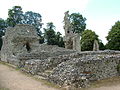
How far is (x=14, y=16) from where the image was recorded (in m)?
48.6

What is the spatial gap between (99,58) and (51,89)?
4252 millimetres

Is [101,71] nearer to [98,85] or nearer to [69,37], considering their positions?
[98,85]

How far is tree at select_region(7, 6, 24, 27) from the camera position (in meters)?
47.7

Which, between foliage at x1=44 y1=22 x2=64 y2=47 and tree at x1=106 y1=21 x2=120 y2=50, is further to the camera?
foliage at x1=44 y1=22 x2=64 y2=47

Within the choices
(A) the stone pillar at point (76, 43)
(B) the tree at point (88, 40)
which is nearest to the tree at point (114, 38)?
(B) the tree at point (88, 40)

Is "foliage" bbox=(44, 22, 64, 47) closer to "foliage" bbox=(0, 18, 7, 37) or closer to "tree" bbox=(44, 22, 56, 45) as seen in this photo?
"tree" bbox=(44, 22, 56, 45)

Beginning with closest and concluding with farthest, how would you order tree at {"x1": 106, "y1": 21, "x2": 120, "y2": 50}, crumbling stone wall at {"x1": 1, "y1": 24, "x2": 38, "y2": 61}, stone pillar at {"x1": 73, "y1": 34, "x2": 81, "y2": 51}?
crumbling stone wall at {"x1": 1, "y1": 24, "x2": 38, "y2": 61}, stone pillar at {"x1": 73, "y1": 34, "x2": 81, "y2": 51}, tree at {"x1": 106, "y1": 21, "x2": 120, "y2": 50}

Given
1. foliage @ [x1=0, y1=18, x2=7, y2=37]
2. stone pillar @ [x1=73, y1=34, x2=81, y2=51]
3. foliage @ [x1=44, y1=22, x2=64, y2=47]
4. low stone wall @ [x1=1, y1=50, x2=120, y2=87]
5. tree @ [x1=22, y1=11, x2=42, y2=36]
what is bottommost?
low stone wall @ [x1=1, y1=50, x2=120, y2=87]

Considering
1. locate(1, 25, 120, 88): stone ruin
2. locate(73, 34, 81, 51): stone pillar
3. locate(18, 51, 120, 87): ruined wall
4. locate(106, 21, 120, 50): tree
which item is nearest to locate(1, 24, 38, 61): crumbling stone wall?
locate(73, 34, 81, 51): stone pillar

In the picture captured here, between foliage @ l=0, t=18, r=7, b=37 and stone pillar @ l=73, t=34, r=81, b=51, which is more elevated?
foliage @ l=0, t=18, r=7, b=37

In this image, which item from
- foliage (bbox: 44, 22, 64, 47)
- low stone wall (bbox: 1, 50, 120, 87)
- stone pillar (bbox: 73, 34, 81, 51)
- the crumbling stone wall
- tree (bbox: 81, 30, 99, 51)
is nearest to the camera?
low stone wall (bbox: 1, 50, 120, 87)

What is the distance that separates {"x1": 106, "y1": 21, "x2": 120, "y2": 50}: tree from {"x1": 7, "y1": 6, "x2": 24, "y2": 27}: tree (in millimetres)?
22343

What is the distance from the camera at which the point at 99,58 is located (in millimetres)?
12414

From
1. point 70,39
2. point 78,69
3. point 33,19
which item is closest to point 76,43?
point 70,39
